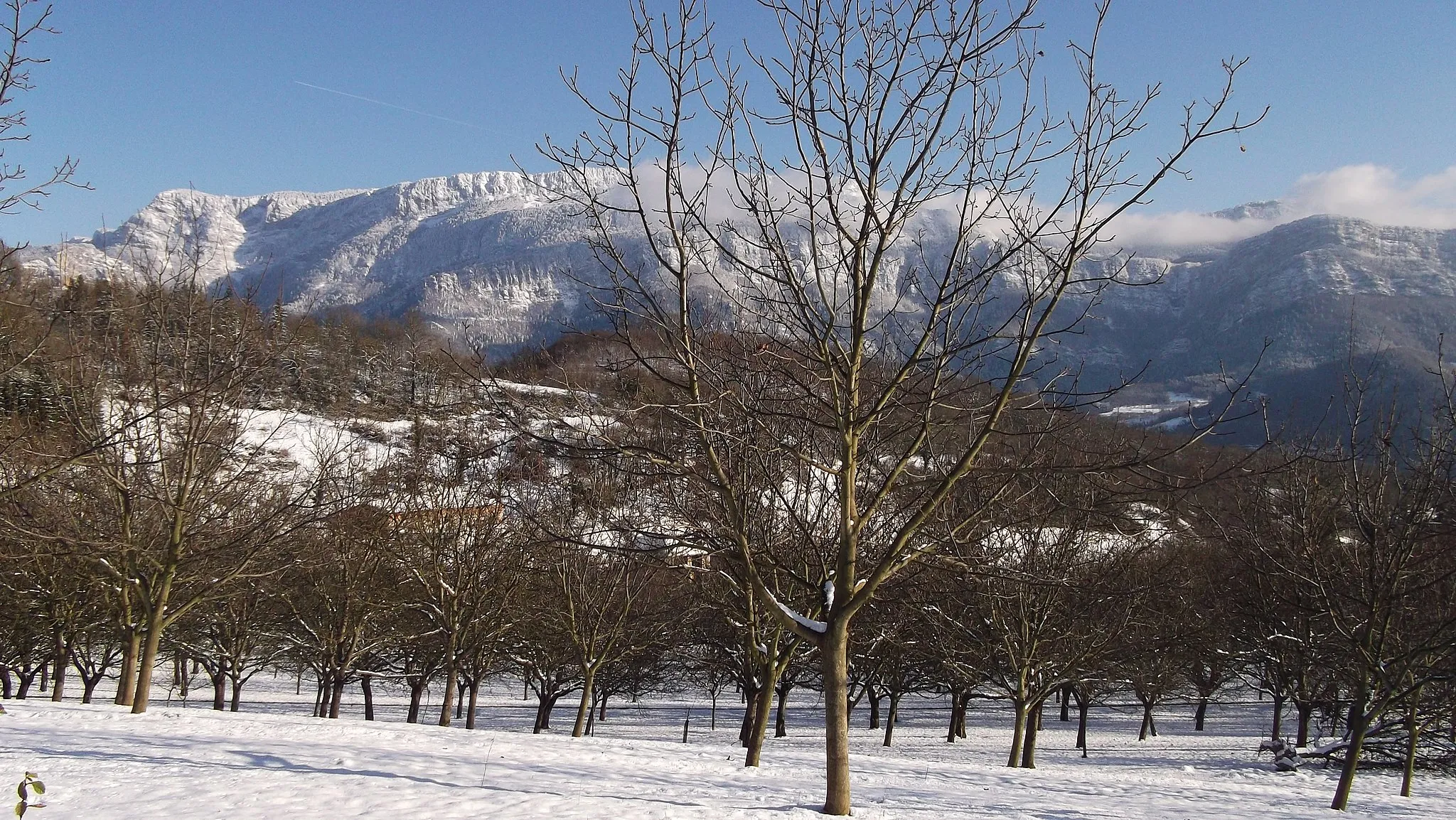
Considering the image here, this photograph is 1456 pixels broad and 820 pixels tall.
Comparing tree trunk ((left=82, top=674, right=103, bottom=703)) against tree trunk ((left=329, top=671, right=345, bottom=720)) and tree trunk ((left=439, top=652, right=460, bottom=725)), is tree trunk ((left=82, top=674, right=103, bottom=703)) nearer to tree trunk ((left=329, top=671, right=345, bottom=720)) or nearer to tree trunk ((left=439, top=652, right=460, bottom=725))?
tree trunk ((left=329, top=671, right=345, bottom=720))

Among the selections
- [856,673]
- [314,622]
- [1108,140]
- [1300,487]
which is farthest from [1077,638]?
[314,622]

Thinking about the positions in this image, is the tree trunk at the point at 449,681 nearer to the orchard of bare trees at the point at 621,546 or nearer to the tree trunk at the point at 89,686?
the orchard of bare trees at the point at 621,546

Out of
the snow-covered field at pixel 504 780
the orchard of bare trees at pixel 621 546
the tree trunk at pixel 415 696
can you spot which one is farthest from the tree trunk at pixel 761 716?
the tree trunk at pixel 415 696

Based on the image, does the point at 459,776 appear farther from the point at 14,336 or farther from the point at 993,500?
the point at 14,336

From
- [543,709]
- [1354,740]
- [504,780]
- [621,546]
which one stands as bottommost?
[543,709]

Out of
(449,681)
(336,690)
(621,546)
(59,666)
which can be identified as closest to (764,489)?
(621,546)

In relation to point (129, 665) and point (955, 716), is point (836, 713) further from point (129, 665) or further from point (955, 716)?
point (955, 716)

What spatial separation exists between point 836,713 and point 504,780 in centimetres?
404

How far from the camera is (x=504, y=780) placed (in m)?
8.28

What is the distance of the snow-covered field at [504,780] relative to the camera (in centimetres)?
648

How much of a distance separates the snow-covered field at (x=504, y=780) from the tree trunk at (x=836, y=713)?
1.47 ft

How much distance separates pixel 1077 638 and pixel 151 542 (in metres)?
18.8

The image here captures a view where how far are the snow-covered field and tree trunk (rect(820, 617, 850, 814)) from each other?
0.45 m

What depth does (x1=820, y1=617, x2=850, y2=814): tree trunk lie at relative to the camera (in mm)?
6133
